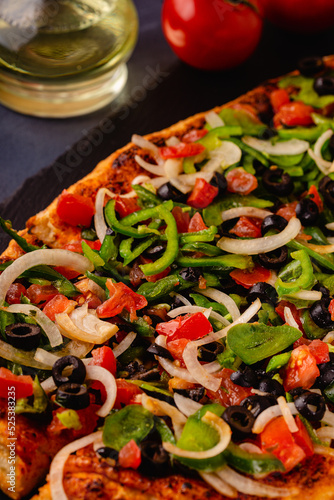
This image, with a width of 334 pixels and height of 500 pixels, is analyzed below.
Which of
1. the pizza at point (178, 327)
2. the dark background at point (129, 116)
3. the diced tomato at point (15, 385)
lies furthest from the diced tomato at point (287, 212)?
the diced tomato at point (15, 385)

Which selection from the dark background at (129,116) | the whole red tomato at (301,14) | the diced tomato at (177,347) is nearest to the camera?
the diced tomato at (177,347)

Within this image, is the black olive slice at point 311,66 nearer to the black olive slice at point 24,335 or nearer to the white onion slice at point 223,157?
the white onion slice at point 223,157

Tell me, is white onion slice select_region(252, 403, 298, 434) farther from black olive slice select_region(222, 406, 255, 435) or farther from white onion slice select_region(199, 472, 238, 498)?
white onion slice select_region(199, 472, 238, 498)

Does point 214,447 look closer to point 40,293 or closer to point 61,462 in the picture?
point 61,462

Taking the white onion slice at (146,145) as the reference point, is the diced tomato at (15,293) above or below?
above

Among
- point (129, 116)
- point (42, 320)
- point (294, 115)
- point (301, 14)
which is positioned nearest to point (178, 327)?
point (42, 320)
